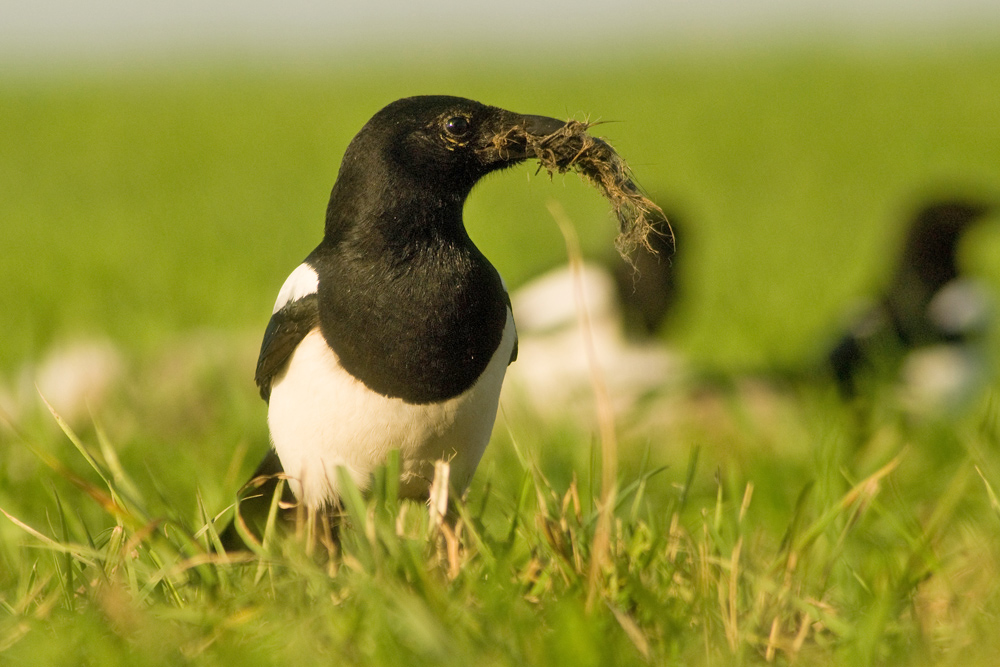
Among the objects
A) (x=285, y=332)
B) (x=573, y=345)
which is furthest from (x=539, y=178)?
(x=285, y=332)

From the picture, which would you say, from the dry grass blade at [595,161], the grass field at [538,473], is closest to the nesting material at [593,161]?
the dry grass blade at [595,161]

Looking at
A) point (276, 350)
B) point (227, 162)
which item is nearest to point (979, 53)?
point (227, 162)

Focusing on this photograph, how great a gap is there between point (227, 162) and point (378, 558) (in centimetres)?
1340

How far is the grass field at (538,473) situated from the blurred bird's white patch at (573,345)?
33cm

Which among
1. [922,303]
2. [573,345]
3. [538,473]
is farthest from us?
[573,345]

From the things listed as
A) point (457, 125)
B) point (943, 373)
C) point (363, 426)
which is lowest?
point (943, 373)

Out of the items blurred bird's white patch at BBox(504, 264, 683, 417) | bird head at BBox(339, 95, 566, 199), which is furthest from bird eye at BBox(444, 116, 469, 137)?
blurred bird's white patch at BBox(504, 264, 683, 417)

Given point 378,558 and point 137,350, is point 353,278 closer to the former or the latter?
point 378,558

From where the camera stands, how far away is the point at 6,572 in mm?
2941

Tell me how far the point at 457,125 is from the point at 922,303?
12.7ft

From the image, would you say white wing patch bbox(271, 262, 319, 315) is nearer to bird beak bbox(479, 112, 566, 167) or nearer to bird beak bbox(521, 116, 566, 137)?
bird beak bbox(479, 112, 566, 167)

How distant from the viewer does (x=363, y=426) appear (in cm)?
264

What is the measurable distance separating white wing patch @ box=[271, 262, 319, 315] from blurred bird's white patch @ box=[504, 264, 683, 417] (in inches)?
102

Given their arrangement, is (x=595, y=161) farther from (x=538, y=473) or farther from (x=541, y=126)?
(x=538, y=473)
